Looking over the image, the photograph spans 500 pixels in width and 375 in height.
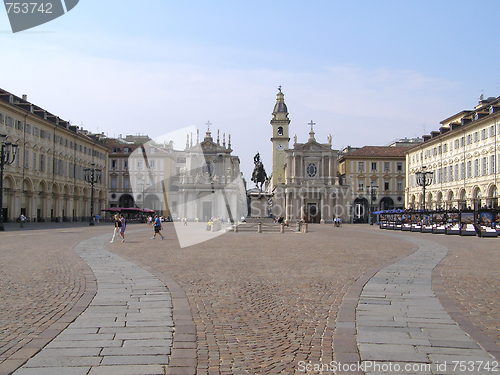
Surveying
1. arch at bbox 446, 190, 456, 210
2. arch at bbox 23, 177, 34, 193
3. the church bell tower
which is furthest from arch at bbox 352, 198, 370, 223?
arch at bbox 23, 177, 34, 193

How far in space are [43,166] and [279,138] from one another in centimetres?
5107

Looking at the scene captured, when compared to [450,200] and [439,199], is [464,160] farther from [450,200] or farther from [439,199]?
[439,199]

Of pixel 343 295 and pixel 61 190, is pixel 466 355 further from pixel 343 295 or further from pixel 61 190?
pixel 61 190

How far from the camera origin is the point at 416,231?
43.3 meters

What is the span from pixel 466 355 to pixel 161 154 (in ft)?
298

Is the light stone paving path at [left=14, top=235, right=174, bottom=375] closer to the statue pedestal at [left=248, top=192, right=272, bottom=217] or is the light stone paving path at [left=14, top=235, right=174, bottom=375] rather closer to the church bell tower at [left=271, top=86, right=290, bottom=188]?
the statue pedestal at [left=248, top=192, right=272, bottom=217]

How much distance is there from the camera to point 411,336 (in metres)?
6.40

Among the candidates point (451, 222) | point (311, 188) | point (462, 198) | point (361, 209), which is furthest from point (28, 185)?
point (361, 209)

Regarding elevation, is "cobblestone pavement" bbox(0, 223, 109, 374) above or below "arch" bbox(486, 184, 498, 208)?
below

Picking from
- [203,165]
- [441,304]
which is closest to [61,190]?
[203,165]

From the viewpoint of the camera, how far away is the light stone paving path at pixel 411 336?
529cm

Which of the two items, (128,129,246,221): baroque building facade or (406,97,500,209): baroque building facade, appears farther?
(128,129,246,221): baroque building facade

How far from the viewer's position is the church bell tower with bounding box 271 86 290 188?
3819 inches

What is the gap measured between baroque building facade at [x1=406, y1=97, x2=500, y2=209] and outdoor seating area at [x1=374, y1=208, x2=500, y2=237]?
4009mm
